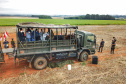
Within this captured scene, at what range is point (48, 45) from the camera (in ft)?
28.1

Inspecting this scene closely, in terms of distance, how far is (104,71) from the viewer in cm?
836

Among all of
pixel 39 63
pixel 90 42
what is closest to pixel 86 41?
pixel 90 42

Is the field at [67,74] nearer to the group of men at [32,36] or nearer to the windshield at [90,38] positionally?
the windshield at [90,38]

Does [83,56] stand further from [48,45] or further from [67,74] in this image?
[48,45]

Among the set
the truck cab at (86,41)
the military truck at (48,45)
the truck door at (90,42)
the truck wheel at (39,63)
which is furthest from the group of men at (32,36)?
the truck door at (90,42)

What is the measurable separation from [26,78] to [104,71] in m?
5.64

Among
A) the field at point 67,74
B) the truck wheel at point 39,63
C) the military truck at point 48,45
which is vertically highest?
the military truck at point 48,45

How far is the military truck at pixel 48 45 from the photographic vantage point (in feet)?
25.9

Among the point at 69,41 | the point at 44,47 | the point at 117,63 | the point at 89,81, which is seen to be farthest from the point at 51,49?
the point at 117,63

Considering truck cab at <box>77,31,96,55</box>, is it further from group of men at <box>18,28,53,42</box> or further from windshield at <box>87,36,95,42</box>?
group of men at <box>18,28,53,42</box>

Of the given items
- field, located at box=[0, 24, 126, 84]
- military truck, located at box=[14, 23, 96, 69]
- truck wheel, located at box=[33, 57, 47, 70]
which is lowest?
field, located at box=[0, 24, 126, 84]

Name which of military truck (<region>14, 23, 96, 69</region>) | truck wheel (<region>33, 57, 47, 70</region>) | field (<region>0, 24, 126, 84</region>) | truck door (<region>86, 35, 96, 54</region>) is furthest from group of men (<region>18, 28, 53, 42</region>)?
truck door (<region>86, 35, 96, 54</region>)

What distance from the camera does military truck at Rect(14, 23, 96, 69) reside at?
25.9 ft

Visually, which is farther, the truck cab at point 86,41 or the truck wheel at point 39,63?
the truck cab at point 86,41
